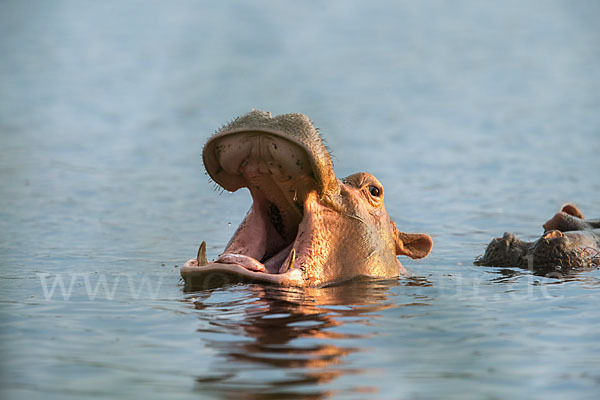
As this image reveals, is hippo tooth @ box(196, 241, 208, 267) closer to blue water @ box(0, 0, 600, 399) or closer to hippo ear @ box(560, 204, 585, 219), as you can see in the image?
blue water @ box(0, 0, 600, 399)

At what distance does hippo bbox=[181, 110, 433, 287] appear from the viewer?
21.0ft

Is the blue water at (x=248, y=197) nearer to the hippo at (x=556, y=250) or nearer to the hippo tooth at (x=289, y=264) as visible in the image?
the hippo tooth at (x=289, y=264)

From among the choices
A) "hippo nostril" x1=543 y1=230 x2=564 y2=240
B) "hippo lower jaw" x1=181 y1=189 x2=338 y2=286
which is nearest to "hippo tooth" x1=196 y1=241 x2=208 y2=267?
"hippo lower jaw" x1=181 y1=189 x2=338 y2=286

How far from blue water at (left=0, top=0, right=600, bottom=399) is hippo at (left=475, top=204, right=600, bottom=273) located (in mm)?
381

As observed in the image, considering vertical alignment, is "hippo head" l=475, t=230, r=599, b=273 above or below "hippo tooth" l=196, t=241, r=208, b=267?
above

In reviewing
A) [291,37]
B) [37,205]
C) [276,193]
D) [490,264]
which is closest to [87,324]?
[276,193]

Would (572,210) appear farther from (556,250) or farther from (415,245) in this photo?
(415,245)

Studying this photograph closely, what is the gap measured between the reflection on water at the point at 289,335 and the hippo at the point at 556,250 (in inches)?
93.5

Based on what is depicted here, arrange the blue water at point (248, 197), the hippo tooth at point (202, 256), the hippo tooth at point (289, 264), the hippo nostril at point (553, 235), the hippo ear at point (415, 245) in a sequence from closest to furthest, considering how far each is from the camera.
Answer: the blue water at point (248, 197) < the hippo tooth at point (289, 264) < the hippo tooth at point (202, 256) < the hippo ear at point (415, 245) < the hippo nostril at point (553, 235)

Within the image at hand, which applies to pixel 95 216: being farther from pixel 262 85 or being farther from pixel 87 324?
pixel 262 85

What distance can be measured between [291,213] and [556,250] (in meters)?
3.34

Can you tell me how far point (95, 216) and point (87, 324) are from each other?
7.89 m

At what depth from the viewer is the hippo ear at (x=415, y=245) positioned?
27.5 feet

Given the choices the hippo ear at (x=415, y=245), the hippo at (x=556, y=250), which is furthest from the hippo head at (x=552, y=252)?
the hippo ear at (x=415, y=245)
